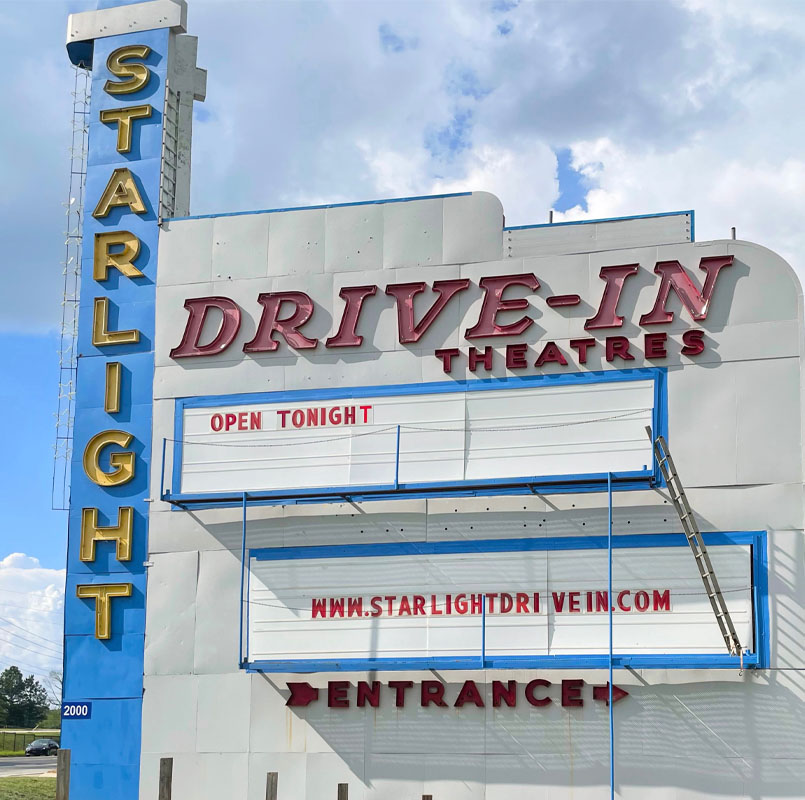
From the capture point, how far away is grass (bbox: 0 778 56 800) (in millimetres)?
38562

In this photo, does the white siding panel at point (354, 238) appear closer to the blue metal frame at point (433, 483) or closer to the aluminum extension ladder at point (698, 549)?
the blue metal frame at point (433, 483)

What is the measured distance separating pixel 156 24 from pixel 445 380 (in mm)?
9583

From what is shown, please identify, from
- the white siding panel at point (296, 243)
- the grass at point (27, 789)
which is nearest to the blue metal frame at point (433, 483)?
the white siding panel at point (296, 243)

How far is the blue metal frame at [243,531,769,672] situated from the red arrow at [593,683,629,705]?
1.73 feet

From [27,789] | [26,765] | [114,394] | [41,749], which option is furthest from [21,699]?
[114,394]

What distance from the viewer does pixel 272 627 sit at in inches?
821

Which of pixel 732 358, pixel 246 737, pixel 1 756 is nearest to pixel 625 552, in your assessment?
pixel 732 358

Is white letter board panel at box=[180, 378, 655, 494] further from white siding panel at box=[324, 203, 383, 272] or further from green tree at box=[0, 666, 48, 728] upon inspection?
green tree at box=[0, 666, 48, 728]

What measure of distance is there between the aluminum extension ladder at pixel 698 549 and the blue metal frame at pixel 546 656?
38cm

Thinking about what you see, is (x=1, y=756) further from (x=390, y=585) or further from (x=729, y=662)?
(x=729, y=662)

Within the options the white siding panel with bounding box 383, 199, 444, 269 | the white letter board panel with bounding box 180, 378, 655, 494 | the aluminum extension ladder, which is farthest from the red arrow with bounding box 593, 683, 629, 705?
the white siding panel with bounding box 383, 199, 444, 269

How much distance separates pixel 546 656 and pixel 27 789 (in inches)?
1049

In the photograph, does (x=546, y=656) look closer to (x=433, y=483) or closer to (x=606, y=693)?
(x=606, y=693)

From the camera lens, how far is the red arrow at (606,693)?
63.2ft
